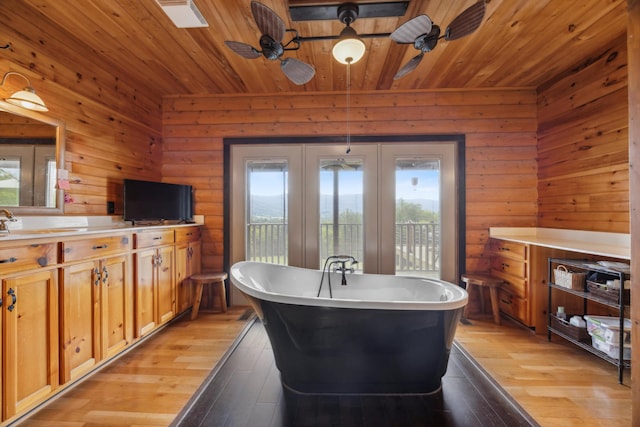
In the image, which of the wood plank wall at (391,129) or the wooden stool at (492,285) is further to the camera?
the wood plank wall at (391,129)

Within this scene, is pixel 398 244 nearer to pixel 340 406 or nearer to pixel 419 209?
pixel 419 209

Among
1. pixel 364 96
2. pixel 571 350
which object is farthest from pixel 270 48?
pixel 571 350

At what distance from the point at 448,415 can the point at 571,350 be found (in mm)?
1611

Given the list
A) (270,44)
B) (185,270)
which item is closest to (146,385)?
(185,270)

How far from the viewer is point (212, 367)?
2180 millimetres

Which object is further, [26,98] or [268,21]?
[26,98]

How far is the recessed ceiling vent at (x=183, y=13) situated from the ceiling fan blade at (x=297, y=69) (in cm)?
69

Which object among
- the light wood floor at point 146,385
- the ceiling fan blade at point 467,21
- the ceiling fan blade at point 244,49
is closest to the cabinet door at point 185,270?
the light wood floor at point 146,385

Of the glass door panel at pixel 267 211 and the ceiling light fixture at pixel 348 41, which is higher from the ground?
the ceiling light fixture at pixel 348 41

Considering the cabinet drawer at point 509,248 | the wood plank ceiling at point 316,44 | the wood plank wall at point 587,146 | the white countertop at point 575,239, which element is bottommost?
the cabinet drawer at point 509,248

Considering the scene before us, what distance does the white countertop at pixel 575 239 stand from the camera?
2.12 meters

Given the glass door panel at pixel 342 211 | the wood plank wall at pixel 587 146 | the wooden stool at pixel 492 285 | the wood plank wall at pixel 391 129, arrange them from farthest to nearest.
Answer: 1. the glass door panel at pixel 342 211
2. the wood plank wall at pixel 391 129
3. the wooden stool at pixel 492 285
4. the wood plank wall at pixel 587 146

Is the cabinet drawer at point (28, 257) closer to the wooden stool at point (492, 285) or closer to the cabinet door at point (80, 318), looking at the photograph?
the cabinet door at point (80, 318)

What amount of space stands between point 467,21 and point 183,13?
190cm
